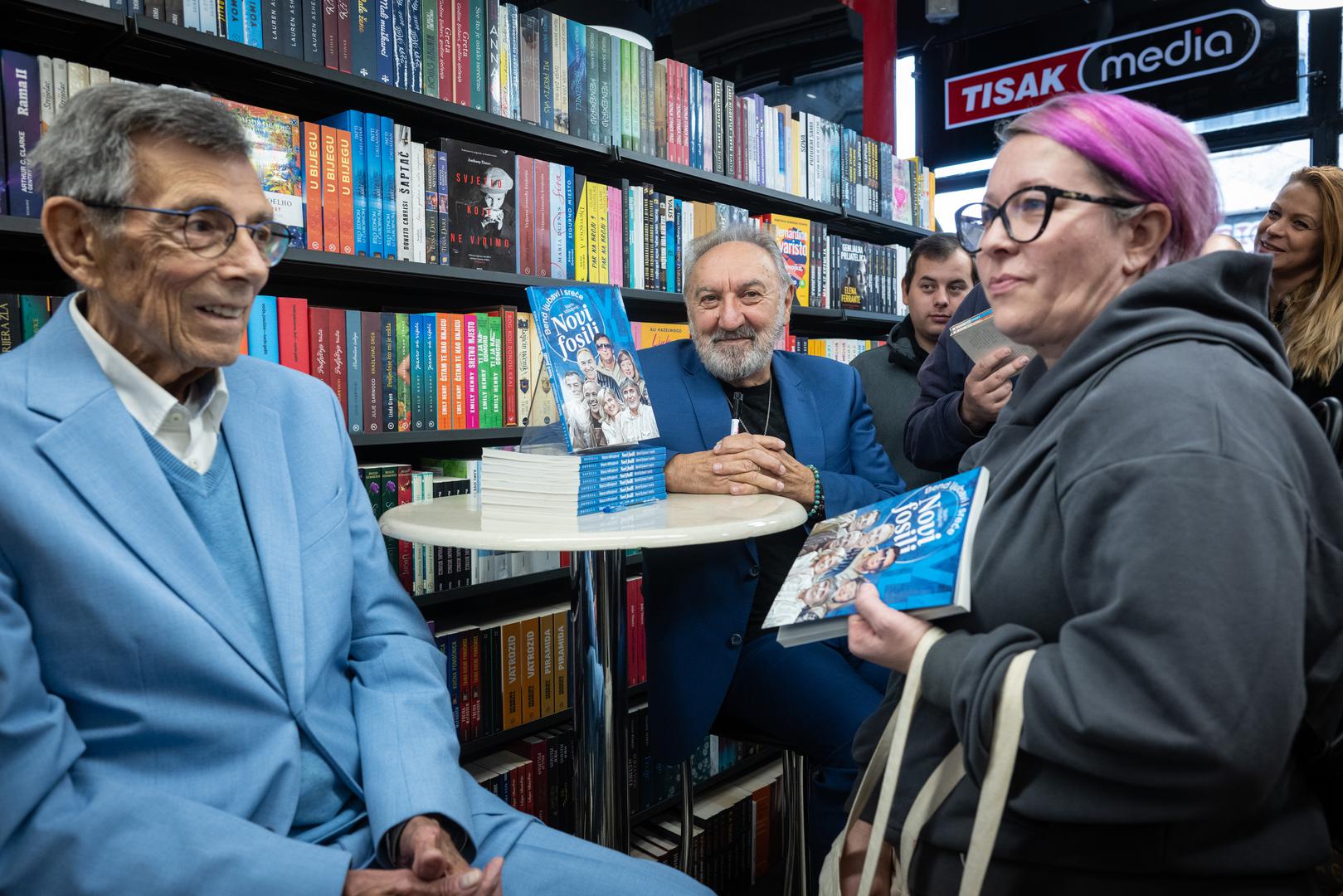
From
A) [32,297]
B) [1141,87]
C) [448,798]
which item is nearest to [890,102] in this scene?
[1141,87]

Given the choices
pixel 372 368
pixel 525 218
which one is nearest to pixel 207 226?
pixel 372 368

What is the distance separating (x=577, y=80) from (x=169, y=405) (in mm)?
1817

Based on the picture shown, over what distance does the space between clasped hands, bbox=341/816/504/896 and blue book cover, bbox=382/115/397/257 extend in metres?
1.50

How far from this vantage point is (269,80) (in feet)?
6.97

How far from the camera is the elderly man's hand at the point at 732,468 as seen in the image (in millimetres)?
1896

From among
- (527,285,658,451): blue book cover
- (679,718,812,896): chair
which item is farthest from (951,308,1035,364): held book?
(679,718,812,896): chair

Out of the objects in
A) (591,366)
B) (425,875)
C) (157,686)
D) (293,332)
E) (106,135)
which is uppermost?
(106,135)

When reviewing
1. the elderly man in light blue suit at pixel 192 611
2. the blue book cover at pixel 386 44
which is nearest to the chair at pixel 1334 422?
the elderly man in light blue suit at pixel 192 611

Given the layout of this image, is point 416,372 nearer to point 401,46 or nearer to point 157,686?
point 401,46

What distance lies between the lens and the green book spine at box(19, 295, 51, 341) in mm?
1745

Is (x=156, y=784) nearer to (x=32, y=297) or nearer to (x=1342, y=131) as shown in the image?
(x=32, y=297)

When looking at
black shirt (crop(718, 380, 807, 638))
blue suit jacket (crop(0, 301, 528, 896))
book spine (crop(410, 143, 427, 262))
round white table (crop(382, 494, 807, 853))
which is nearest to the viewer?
blue suit jacket (crop(0, 301, 528, 896))

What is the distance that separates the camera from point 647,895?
3.79ft

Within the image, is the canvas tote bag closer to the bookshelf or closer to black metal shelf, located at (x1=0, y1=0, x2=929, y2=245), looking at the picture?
the bookshelf
